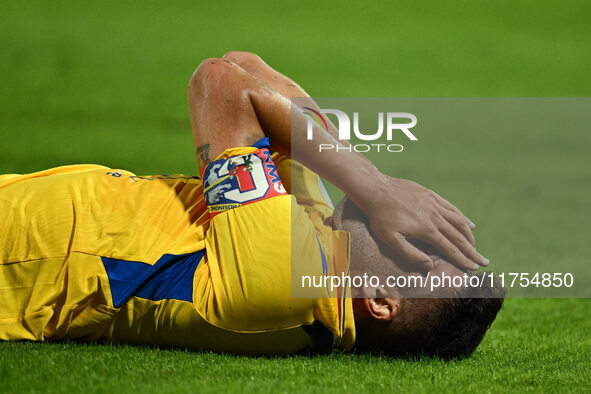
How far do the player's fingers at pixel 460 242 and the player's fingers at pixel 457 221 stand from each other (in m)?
0.01

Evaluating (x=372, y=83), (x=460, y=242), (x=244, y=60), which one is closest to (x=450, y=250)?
(x=460, y=242)

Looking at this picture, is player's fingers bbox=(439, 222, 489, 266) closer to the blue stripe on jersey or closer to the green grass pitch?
the green grass pitch

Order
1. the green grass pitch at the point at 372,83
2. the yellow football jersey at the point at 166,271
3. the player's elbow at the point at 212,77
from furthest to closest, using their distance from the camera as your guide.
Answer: the green grass pitch at the point at 372,83
the player's elbow at the point at 212,77
the yellow football jersey at the point at 166,271

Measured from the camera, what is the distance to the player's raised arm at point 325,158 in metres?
1.09

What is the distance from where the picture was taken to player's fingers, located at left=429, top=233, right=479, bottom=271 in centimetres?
109

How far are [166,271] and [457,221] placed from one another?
0.50 m

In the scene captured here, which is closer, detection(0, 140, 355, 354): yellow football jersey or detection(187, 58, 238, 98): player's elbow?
detection(0, 140, 355, 354): yellow football jersey

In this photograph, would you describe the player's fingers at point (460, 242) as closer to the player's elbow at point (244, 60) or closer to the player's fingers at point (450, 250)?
the player's fingers at point (450, 250)

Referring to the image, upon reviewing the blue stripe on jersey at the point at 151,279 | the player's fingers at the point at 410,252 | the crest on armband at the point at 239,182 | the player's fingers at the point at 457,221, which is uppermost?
the crest on armband at the point at 239,182

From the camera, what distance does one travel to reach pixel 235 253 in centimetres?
102

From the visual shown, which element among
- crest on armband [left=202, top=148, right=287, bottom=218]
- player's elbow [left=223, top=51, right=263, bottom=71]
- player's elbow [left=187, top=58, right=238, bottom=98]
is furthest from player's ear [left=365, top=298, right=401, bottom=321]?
player's elbow [left=223, top=51, right=263, bottom=71]

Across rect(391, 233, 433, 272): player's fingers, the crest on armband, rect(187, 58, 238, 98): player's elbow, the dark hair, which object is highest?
rect(187, 58, 238, 98): player's elbow

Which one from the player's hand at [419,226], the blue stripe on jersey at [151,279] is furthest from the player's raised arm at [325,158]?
the blue stripe on jersey at [151,279]

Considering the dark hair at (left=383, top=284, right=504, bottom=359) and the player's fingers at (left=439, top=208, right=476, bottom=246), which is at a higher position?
the player's fingers at (left=439, top=208, right=476, bottom=246)
